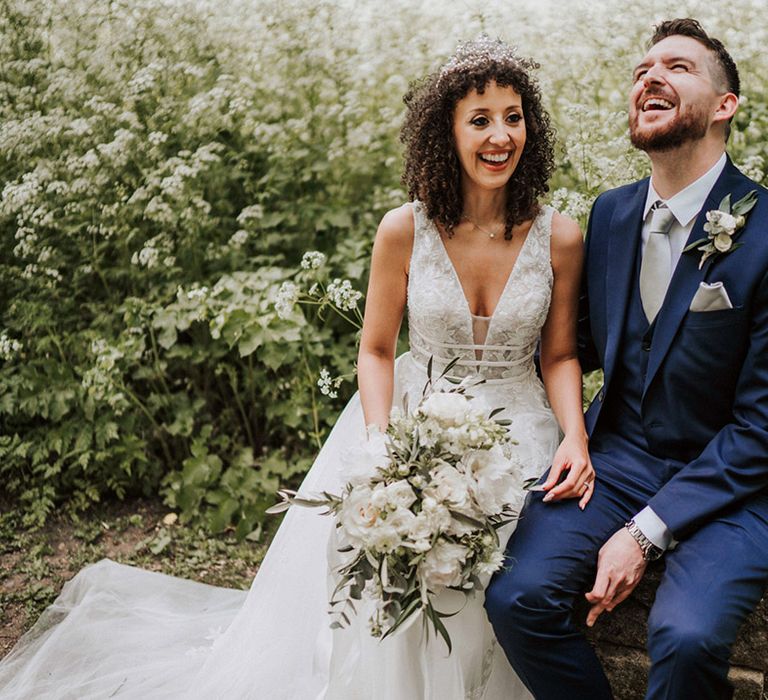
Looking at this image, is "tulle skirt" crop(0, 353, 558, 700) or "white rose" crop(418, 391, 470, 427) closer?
"white rose" crop(418, 391, 470, 427)

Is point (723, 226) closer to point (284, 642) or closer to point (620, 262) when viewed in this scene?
point (620, 262)

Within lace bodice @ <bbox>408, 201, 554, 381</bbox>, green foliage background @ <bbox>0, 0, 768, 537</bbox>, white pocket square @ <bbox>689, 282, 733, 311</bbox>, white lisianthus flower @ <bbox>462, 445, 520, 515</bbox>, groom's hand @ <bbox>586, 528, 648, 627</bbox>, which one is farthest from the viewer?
green foliage background @ <bbox>0, 0, 768, 537</bbox>

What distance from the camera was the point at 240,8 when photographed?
499cm

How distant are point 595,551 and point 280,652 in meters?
1.19

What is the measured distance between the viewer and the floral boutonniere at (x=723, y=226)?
249 centimetres

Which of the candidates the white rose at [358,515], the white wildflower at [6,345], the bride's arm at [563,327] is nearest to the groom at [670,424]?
the bride's arm at [563,327]

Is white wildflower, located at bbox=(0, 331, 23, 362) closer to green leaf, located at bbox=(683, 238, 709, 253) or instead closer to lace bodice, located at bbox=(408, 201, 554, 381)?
lace bodice, located at bbox=(408, 201, 554, 381)

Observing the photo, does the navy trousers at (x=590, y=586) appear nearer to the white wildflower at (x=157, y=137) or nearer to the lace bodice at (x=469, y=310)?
the lace bodice at (x=469, y=310)

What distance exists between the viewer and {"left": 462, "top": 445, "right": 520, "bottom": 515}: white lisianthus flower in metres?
2.21

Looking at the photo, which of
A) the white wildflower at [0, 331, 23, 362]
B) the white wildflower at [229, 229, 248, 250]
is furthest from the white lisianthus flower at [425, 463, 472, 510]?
the white wildflower at [0, 331, 23, 362]

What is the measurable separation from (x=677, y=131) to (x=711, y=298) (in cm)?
54

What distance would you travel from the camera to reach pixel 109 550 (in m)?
Result: 4.14

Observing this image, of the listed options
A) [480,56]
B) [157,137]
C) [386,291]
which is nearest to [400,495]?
[386,291]

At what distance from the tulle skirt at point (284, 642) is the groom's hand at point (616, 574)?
30 cm
